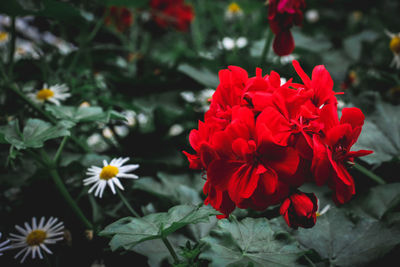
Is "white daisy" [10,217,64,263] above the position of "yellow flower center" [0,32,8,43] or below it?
below

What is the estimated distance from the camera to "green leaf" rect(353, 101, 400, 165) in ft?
2.52

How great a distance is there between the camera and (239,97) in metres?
0.50

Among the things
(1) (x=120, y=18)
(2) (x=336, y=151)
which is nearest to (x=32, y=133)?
(2) (x=336, y=151)

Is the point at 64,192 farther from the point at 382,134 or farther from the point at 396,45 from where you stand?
the point at 396,45

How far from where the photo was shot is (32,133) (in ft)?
2.33

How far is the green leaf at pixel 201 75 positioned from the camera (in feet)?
3.42

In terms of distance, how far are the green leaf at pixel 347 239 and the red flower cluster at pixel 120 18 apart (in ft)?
4.14

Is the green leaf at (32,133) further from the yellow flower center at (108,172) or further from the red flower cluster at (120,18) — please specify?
the red flower cluster at (120,18)

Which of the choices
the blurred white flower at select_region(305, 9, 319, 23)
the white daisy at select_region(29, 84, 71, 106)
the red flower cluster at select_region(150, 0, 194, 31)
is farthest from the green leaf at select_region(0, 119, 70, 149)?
the blurred white flower at select_region(305, 9, 319, 23)

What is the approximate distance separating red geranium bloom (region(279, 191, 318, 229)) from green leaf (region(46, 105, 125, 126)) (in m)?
0.44

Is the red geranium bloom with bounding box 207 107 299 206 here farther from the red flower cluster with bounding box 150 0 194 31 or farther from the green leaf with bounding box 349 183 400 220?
the red flower cluster with bounding box 150 0 194 31

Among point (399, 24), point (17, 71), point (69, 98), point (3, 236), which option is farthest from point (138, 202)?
point (399, 24)

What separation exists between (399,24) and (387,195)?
1.02 m

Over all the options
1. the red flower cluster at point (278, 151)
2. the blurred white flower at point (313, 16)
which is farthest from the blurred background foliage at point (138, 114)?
the blurred white flower at point (313, 16)
